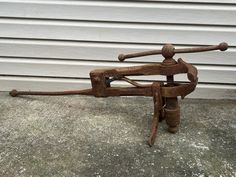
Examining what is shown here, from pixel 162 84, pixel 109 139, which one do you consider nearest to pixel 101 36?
pixel 162 84

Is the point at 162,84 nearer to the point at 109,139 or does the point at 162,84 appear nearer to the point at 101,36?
the point at 109,139

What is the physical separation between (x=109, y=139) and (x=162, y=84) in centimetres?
61

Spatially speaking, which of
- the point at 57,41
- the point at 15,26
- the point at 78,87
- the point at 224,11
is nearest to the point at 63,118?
the point at 78,87

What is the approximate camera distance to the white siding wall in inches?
124

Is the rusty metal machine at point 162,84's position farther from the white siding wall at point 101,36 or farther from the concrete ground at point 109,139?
the white siding wall at point 101,36

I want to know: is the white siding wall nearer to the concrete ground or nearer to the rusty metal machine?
the concrete ground

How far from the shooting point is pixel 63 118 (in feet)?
10.1

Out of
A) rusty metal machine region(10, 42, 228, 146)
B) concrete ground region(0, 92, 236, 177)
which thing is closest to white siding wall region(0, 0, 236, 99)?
concrete ground region(0, 92, 236, 177)

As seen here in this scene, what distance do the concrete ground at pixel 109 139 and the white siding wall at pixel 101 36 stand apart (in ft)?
0.82

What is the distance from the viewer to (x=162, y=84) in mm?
2705

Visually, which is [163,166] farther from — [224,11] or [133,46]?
[224,11]

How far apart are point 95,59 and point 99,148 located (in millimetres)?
1079

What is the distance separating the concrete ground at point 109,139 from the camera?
2.41 meters

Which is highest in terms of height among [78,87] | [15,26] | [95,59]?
[15,26]
